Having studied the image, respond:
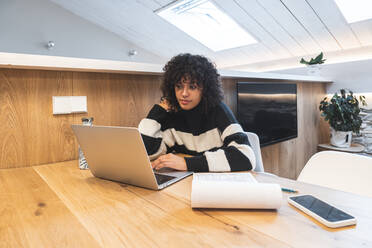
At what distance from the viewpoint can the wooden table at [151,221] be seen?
0.45 metres

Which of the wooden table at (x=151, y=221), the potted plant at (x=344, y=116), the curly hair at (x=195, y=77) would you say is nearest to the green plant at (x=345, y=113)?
the potted plant at (x=344, y=116)

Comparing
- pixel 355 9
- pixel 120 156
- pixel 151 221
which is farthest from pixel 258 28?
pixel 151 221

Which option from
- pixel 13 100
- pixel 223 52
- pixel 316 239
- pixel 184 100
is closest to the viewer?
pixel 316 239

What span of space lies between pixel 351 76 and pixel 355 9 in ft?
2.25

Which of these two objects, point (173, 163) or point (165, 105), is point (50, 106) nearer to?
point (165, 105)

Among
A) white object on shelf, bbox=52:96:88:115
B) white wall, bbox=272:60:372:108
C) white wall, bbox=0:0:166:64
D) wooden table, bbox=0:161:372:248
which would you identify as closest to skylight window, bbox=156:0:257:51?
white wall, bbox=272:60:372:108

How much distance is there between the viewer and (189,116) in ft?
4.03

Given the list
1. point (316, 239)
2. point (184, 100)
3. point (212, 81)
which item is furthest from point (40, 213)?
point (212, 81)

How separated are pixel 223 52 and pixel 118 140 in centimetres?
338

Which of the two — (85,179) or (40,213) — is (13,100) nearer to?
(85,179)

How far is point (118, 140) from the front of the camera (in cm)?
68

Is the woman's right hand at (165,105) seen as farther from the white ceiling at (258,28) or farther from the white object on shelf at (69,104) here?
the white ceiling at (258,28)

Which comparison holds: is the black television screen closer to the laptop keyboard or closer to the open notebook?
the laptop keyboard

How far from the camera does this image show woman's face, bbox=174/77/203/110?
1.16 meters
